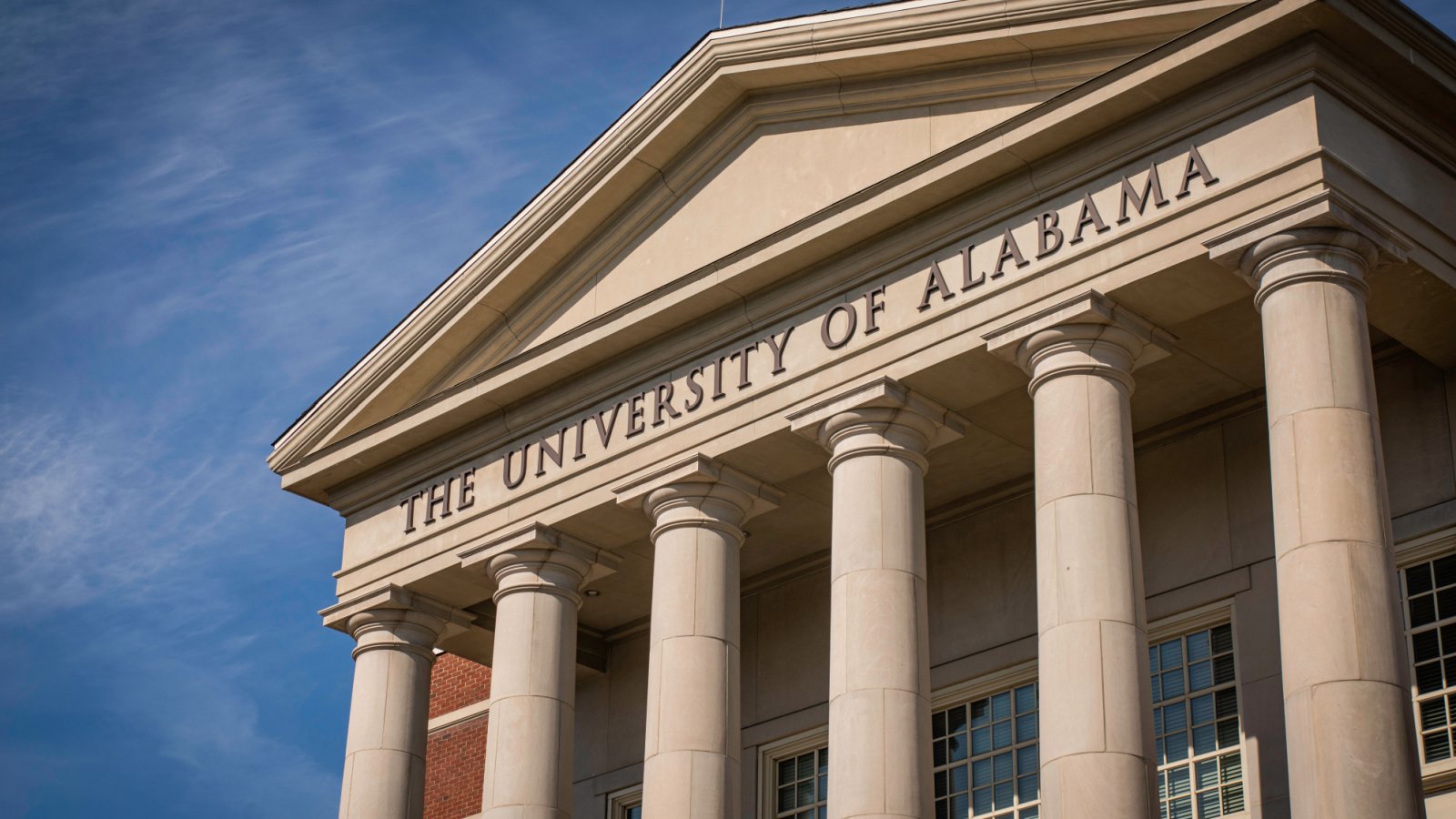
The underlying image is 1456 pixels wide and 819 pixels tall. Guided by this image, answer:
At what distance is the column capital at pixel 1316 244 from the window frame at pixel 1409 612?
3687mm

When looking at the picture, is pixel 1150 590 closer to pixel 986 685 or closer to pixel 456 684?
pixel 986 685

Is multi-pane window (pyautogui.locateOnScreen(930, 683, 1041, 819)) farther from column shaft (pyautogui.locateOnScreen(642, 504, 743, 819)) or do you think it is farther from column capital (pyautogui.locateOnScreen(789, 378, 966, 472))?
column capital (pyautogui.locateOnScreen(789, 378, 966, 472))

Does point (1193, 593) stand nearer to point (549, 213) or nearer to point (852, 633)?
point (852, 633)

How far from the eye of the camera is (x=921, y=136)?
27.0 metres

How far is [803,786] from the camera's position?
1214 inches

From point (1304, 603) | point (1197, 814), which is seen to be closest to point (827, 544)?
point (1197, 814)

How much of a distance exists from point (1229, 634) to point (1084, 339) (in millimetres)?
4808

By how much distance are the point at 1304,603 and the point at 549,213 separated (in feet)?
45.3

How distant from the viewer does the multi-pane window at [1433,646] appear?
2422 cm

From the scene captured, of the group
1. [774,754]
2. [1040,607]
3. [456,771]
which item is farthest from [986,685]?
[456,771]

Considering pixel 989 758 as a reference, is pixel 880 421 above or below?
above

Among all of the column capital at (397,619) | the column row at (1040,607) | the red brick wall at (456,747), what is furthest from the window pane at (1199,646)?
the red brick wall at (456,747)

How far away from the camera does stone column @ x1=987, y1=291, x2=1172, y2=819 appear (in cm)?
2180

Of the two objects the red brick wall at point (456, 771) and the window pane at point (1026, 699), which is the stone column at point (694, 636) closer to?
the window pane at point (1026, 699)
